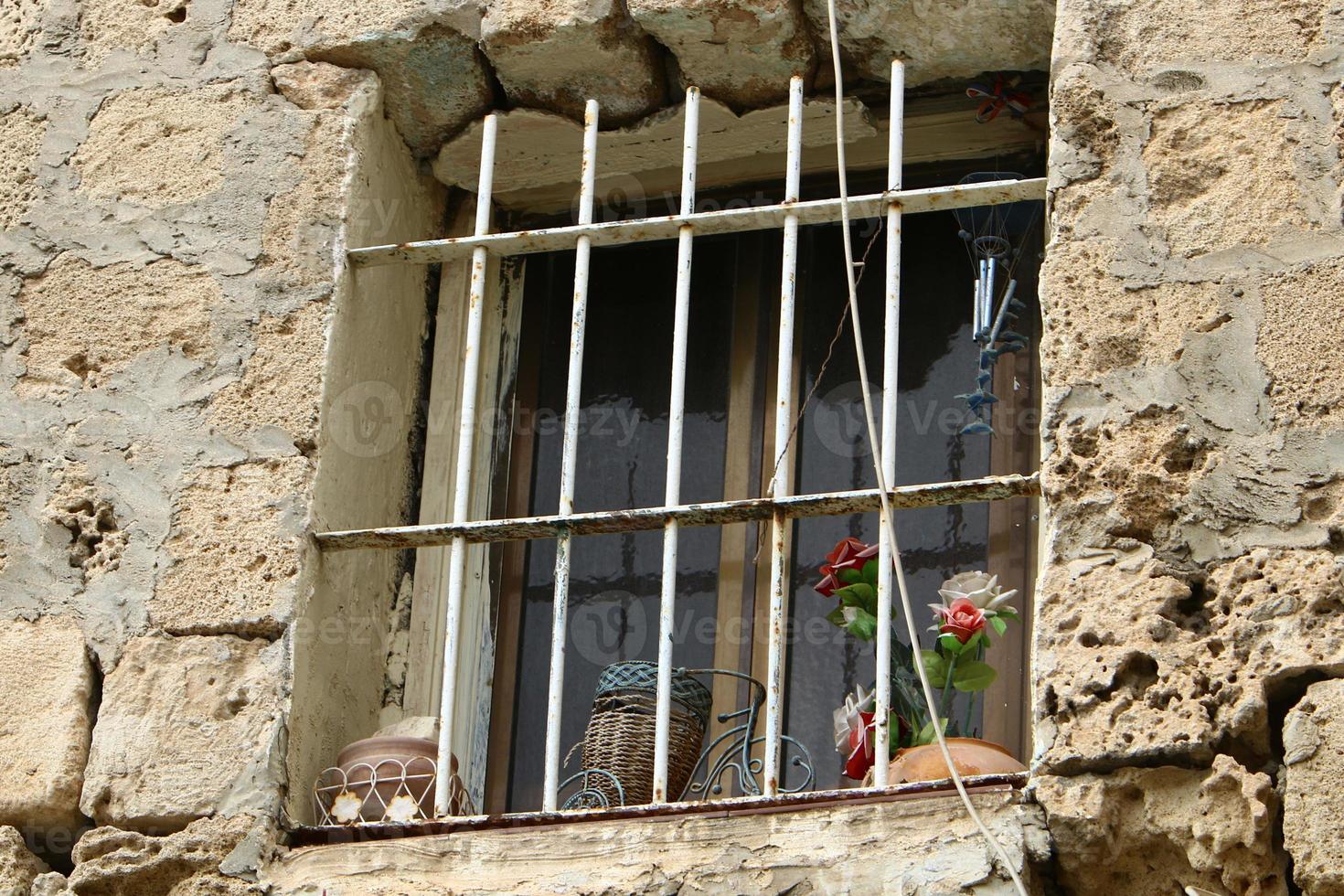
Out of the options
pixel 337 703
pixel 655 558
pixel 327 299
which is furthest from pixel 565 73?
pixel 337 703

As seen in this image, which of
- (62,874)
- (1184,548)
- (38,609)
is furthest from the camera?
(38,609)

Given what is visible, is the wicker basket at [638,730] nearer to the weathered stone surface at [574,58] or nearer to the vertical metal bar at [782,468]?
the vertical metal bar at [782,468]

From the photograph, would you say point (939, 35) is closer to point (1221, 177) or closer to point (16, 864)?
point (1221, 177)

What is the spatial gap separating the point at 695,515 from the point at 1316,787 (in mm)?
976

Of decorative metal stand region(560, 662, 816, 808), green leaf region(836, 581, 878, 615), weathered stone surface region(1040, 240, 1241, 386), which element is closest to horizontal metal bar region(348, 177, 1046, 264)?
weathered stone surface region(1040, 240, 1241, 386)

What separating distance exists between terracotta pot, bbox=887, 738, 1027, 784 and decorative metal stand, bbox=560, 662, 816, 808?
208 millimetres

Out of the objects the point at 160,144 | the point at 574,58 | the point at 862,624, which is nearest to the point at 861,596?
the point at 862,624

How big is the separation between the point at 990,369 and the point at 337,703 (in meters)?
1.19

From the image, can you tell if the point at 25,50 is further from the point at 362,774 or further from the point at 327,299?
the point at 362,774

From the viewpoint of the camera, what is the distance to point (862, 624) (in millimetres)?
3473

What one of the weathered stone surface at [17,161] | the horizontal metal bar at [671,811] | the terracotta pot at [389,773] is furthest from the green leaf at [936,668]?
the weathered stone surface at [17,161]

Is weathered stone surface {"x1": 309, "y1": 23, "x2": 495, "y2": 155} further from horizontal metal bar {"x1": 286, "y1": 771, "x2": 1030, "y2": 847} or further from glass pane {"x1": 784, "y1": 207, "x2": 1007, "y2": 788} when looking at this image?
horizontal metal bar {"x1": 286, "y1": 771, "x2": 1030, "y2": 847}

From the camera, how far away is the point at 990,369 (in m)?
3.74

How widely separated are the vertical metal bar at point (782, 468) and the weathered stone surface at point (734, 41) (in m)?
0.19
